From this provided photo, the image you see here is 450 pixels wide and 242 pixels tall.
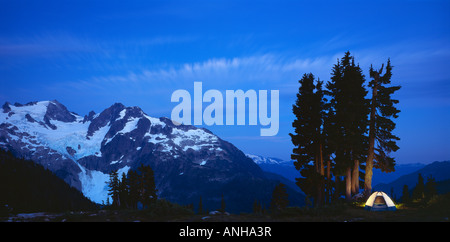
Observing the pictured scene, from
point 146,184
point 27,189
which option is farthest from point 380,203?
point 27,189

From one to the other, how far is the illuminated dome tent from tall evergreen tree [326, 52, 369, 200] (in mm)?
6962

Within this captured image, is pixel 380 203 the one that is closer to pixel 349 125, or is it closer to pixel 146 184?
pixel 349 125

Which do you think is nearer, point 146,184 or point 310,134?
point 310,134

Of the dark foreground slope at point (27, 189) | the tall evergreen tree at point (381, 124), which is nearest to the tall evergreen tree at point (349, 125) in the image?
the tall evergreen tree at point (381, 124)

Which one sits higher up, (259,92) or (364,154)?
(259,92)

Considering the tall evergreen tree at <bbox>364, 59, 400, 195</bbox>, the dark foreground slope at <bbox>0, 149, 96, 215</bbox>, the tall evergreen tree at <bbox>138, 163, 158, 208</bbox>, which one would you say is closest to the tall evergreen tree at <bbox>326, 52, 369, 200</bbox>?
the tall evergreen tree at <bbox>364, 59, 400, 195</bbox>

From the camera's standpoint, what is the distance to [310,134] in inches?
1571

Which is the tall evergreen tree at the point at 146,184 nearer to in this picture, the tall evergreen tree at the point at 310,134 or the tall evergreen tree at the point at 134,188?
the tall evergreen tree at the point at 134,188

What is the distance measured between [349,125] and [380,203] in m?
9.91

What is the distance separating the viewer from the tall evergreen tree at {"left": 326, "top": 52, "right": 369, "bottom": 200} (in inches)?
1433
